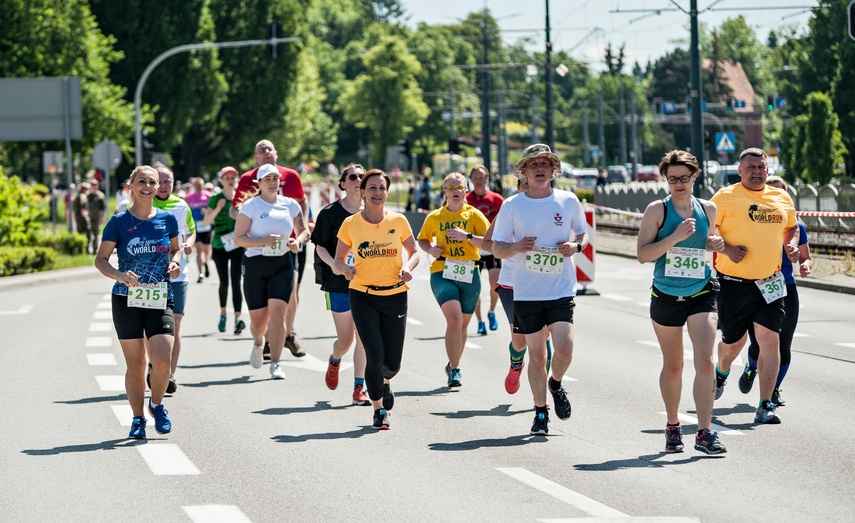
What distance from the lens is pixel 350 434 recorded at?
973 centimetres

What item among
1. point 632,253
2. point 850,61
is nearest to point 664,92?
point 850,61

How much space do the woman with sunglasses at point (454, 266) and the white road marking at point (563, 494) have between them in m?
3.74

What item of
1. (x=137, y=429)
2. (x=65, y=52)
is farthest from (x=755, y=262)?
(x=65, y=52)

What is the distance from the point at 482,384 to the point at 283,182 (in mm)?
3144

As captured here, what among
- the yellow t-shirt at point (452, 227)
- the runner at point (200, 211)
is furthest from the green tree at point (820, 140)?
the yellow t-shirt at point (452, 227)

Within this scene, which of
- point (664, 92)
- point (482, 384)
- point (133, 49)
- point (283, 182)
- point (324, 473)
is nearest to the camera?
point (324, 473)

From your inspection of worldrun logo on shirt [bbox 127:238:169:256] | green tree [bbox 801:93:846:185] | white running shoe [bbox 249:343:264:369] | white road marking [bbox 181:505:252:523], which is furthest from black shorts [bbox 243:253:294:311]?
green tree [bbox 801:93:846:185]

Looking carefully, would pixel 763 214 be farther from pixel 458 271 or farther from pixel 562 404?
pixel 458 271

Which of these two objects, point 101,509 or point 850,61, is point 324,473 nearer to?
point 101,509

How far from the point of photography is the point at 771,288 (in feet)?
32.7

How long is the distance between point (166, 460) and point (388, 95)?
119 m

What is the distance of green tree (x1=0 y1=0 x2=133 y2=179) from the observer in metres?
54.8

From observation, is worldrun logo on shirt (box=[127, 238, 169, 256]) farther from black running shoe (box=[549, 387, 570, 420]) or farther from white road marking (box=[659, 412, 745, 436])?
white road marking (box=[659, 412, 745, 436])

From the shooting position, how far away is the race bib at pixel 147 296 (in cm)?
954
